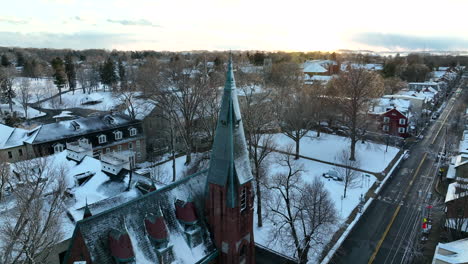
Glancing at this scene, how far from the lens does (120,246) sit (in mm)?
14078

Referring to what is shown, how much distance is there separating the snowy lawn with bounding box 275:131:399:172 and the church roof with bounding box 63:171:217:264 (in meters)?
30.1

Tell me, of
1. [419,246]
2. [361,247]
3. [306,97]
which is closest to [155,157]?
[306,97]

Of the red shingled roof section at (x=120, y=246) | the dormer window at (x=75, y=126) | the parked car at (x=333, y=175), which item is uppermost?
the dormer window at (x=75, y=126)

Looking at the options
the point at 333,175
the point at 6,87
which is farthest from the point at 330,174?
the point at 6,87

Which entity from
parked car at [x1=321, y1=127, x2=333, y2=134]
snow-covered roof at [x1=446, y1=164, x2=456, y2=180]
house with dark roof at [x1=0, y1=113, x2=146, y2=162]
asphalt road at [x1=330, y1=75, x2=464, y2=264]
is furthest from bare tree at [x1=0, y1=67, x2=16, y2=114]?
snow-covered roof at [x1=446, y1=164, x2=456, y2=180]

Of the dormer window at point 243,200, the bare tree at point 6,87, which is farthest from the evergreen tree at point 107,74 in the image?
the dormer window at point 243,200

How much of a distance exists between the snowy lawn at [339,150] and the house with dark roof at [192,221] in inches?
1150

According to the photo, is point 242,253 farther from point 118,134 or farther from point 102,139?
point 118,134

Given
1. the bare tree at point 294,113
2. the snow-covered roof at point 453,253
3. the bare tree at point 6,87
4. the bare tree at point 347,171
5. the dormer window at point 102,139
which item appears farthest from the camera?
the bare tree at point 6,87

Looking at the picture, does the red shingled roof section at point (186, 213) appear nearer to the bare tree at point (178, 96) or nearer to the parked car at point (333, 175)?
the bare tree at point (178, 96)

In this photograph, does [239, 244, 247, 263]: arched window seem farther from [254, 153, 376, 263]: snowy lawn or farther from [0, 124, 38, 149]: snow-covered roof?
[0, 124, 38, 149]: snow-covered roof

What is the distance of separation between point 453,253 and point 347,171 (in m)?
15.6

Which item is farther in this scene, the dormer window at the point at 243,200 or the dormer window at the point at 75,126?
the dormer window at the point at 75,126

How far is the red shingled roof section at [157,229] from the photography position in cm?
1547
